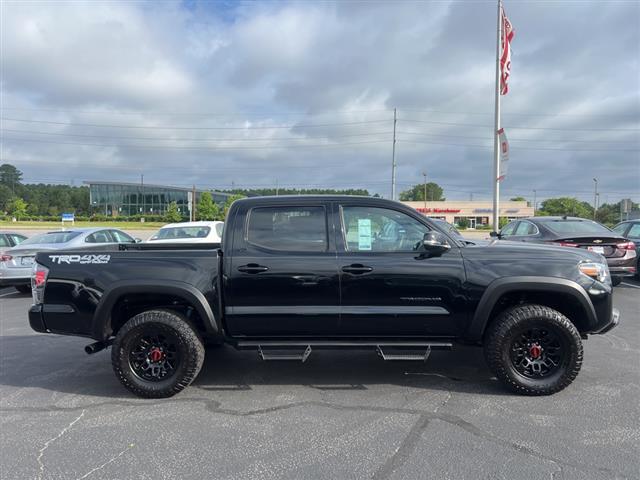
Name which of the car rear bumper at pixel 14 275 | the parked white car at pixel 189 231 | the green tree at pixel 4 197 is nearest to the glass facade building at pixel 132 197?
the green tree at pixel 4 197

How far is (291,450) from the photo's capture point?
321 cm

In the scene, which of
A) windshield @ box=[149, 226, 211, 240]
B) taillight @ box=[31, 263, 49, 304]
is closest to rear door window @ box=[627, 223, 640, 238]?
windshield @ box=[149, 226, 211, 240]

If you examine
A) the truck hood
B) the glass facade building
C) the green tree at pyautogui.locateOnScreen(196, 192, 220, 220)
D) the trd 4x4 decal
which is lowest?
the trd 4x4 decal

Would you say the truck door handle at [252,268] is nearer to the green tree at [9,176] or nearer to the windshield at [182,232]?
the windshield at [182,232]

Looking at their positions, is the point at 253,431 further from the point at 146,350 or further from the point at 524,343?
the point at 524,343

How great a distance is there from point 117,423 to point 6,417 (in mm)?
984

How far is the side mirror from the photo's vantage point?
3979mm

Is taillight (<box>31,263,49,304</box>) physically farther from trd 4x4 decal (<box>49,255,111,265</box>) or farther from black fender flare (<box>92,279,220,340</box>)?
black fender flare (<box>92,279,220,340</box>)

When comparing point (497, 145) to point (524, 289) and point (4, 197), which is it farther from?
point (4, 197)

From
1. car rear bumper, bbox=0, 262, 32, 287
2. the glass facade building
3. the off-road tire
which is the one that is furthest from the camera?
the glass facade building

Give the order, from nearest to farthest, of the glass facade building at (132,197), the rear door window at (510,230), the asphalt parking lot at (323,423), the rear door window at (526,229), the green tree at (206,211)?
1. the asphalt parking lot at (323,423)
2. the rear door window at (526,229)
3. the rear door window at (510,230)
4. the green tree at (206,211)
5. the glass facade building at (132,197)

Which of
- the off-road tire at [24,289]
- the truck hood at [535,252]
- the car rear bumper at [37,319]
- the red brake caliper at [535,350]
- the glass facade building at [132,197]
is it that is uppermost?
the glass facade building at [132,197]

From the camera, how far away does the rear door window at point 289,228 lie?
14.0 feet

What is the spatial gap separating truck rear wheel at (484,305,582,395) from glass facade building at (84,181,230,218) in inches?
3632
